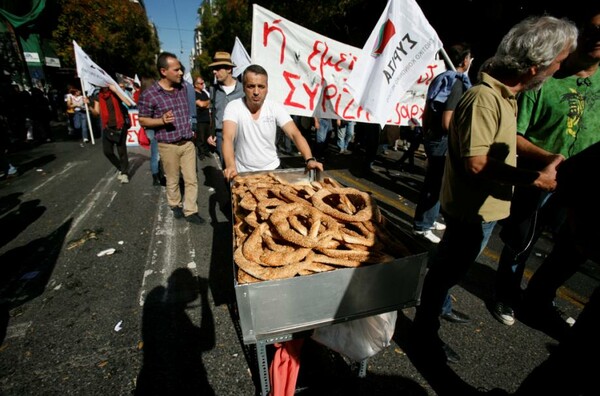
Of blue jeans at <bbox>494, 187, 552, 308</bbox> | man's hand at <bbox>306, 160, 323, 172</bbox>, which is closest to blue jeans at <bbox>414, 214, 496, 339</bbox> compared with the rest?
blue jeans at <bbox>494, 187, 552, 308</bbox>

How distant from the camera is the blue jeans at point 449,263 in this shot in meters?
1.95

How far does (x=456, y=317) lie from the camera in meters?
2.59

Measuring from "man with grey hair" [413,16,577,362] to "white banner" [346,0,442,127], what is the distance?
192 cm

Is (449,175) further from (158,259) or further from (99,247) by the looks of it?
(99,247)

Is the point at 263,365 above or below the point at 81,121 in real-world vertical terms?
below

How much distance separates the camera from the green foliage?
1989 centimetres

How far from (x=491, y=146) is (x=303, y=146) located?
177 centimetres

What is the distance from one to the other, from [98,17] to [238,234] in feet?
89.8

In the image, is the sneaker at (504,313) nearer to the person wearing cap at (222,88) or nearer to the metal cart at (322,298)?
Answer: the metal cart at (322,298)

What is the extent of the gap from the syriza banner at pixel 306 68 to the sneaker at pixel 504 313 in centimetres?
251

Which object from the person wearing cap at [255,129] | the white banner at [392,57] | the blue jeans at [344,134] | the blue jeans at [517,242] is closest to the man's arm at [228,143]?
the person wearing cap at [255,129]

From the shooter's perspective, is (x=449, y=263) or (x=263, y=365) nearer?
(x=263, y=365)

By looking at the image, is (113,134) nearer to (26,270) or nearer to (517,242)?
(26,270)

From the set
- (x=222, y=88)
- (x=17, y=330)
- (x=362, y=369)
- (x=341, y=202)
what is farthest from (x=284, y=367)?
(x=222, y=88)
